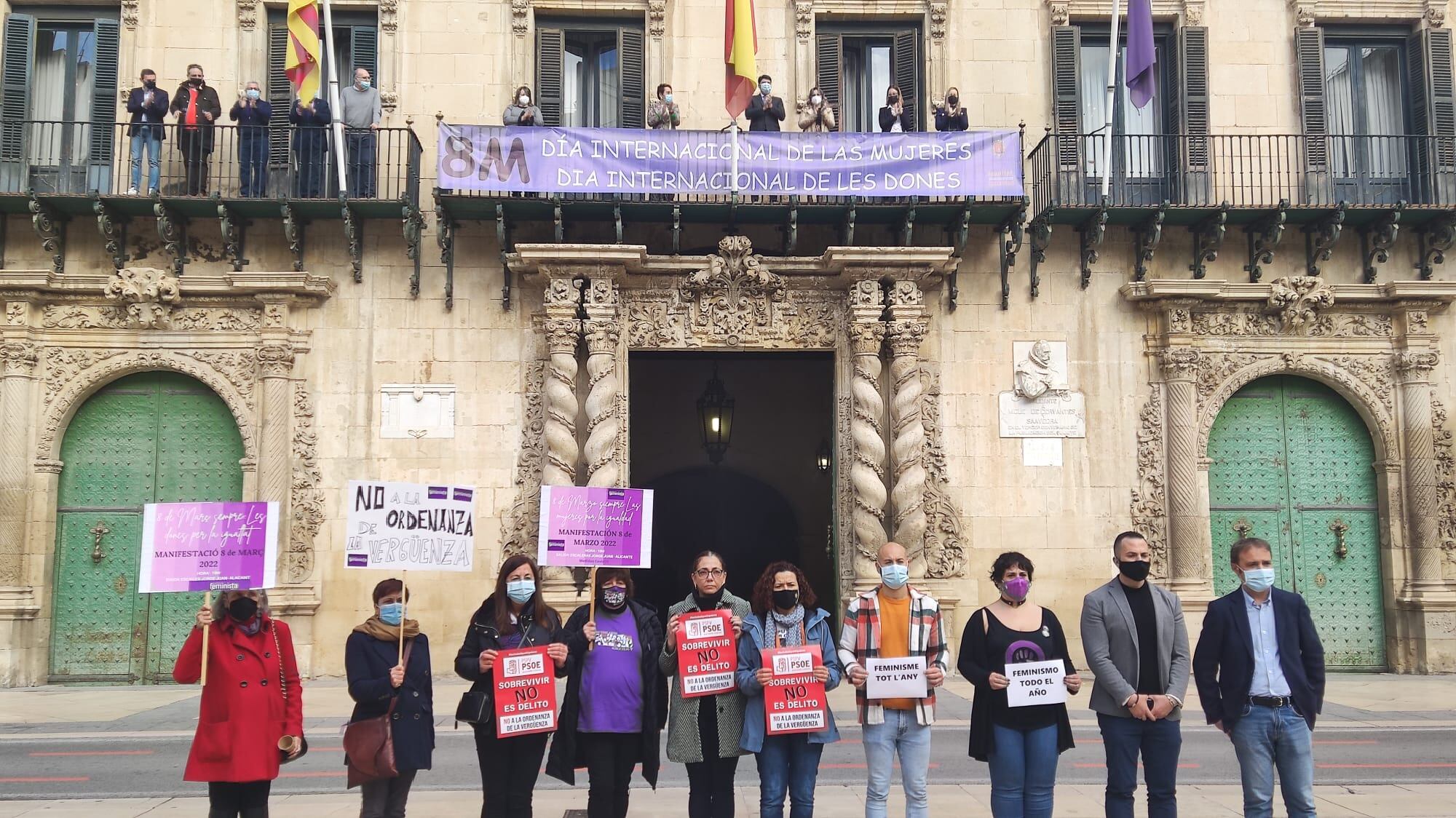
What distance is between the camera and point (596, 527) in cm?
802

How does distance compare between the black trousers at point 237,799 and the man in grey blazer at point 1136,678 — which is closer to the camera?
the black trousers at point 237,799

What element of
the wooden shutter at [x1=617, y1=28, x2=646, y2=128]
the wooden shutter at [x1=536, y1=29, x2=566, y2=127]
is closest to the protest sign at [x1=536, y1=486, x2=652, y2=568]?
the wooden shutter at [x1=617, y1=28, x2=646, y2=128]

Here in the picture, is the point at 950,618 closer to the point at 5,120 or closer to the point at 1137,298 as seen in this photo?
the point at 1137,298

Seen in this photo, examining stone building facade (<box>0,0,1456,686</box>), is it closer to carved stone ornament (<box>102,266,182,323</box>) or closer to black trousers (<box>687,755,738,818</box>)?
carved stone ornament (<box>102,266,182,323</box>)

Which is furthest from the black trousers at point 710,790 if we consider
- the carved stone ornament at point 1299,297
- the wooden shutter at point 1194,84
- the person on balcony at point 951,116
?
the wooden shutter at point 1194,84

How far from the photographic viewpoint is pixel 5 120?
56.3 ft

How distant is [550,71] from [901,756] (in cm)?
1363

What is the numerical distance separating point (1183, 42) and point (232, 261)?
14.5 meters

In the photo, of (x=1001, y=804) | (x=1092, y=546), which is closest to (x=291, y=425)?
(x=1092, y=546)

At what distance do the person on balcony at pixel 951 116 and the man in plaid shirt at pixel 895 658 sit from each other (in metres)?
11.1

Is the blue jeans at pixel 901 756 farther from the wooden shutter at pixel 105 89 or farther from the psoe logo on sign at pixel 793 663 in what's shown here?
the wooden shutter at pixel 105 89

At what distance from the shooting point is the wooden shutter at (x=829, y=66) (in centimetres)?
1800

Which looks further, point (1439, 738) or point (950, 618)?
point (950, 618)

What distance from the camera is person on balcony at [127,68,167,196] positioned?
16562 millimetres
